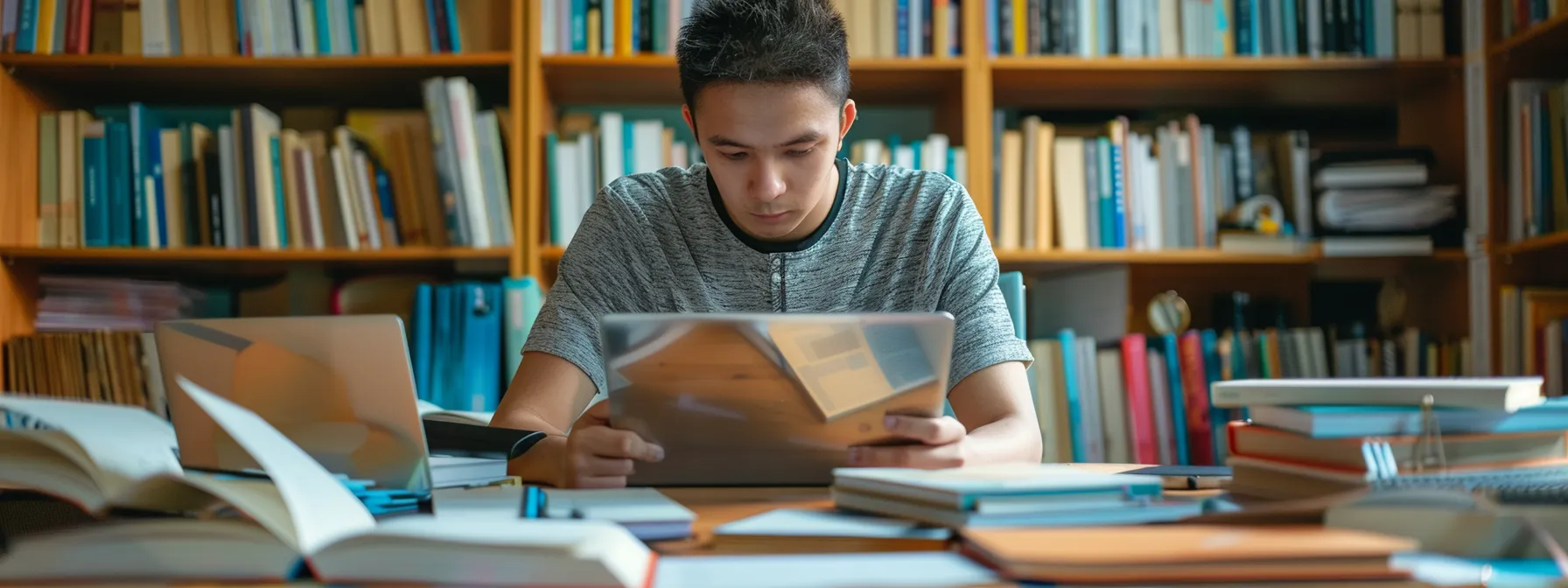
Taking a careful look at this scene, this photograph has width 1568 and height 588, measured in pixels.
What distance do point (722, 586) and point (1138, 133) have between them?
2.14 m

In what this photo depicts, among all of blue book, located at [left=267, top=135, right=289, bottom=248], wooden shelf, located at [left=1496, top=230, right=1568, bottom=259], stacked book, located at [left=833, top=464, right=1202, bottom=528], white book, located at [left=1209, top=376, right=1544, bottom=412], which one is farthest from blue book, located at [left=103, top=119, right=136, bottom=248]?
wooden shelf, located at [left=1496, top=230, right=1568, bottom=259]

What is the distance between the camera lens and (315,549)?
2.01 feet

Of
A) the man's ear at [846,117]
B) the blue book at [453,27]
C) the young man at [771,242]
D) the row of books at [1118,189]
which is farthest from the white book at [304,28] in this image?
the row of books at [1118,189]

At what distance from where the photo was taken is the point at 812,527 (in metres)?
0.77

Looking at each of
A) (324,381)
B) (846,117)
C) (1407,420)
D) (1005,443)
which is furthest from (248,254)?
(1407,420)

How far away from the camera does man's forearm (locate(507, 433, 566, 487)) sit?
1.13 m

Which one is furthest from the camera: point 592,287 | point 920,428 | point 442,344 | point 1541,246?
point 442,344

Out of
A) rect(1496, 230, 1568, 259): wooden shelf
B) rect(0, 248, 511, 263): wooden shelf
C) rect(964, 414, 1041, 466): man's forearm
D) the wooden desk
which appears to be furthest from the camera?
rect(0, 248, 511, 263): wooden shelf

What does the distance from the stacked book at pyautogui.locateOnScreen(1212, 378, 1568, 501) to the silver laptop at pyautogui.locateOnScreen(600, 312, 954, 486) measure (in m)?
0.27

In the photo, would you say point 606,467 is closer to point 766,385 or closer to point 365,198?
point 766,385

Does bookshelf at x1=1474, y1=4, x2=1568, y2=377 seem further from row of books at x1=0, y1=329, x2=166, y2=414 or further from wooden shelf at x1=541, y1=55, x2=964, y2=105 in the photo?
row of books at x1=0, y1=329, x2=166, y2=414

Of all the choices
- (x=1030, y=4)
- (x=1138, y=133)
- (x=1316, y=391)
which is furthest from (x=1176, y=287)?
(x=1316, y=391)

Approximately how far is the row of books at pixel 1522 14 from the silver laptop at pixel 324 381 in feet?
6.48

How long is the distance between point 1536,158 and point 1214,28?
609mm
